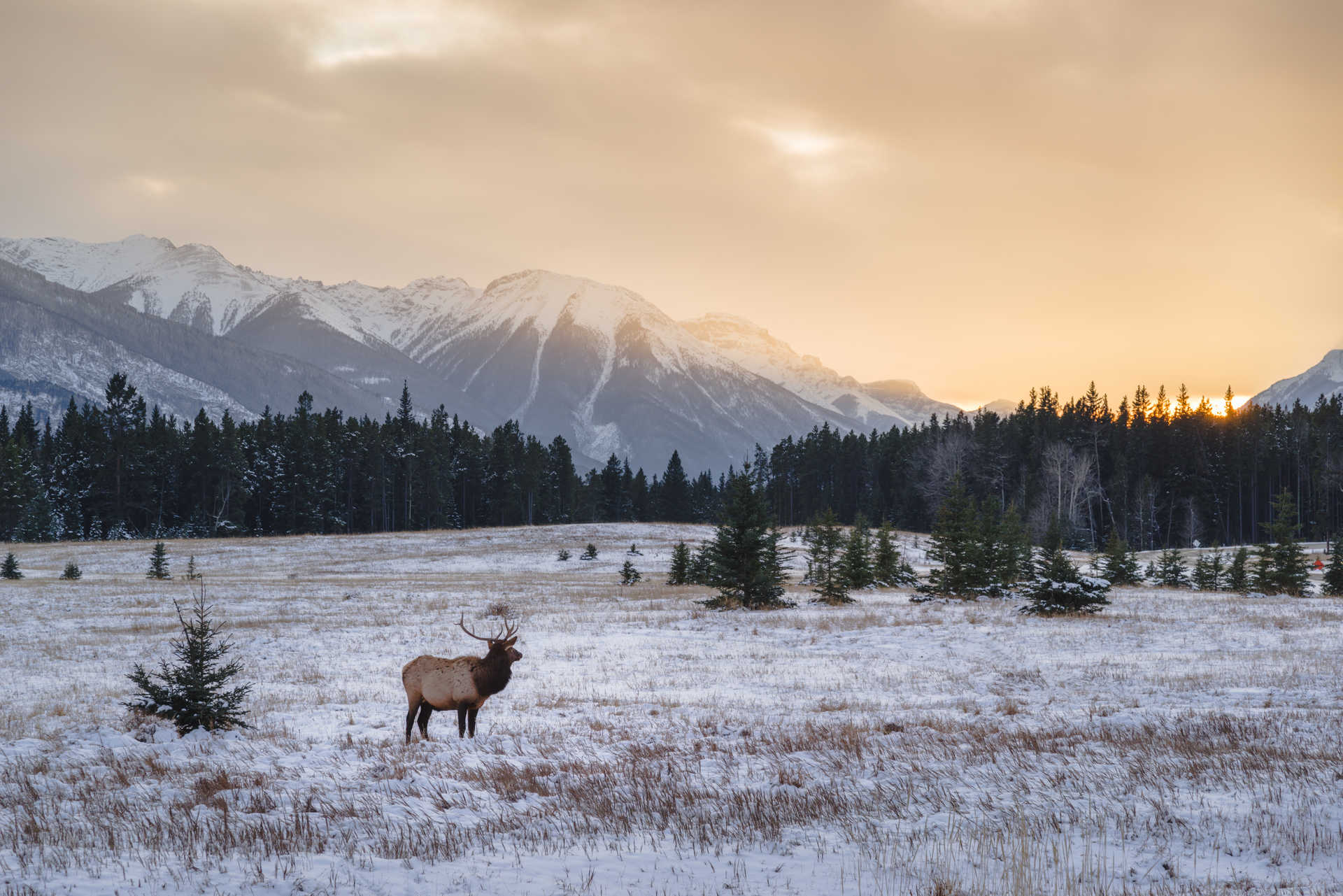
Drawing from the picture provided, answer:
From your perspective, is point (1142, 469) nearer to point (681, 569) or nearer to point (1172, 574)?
point (1172, 574)

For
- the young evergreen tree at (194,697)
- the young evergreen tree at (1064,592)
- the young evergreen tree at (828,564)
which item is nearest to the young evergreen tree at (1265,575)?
the young evergreen tree at (1064,592)

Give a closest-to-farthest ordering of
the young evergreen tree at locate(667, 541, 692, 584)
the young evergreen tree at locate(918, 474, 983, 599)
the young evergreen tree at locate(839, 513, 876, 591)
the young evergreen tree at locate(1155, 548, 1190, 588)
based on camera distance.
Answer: the young evergreen tree at locate(918, 474, 983, 599) → the young evergreen tree at locate(839, 513, 876, 591) → the young evergreen tree at locate(667, 541, 692, 584) → the young evergreen tree at locate(1155, 548, 1190, 588)

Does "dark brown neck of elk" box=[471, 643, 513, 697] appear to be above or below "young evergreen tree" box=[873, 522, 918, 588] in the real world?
above

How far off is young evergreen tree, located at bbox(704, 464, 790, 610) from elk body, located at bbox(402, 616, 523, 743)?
2399cm

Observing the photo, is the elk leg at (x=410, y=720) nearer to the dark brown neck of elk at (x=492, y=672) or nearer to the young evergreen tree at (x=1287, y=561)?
the dark brown neck of elk at (x=492, y=672)

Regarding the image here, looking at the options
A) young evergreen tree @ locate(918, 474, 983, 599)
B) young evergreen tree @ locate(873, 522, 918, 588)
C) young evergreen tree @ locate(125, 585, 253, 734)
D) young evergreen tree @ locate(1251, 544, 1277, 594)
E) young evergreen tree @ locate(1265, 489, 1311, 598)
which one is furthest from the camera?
young evergreen tree @ locate(873, 522, 918, 588)

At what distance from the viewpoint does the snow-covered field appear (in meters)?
6.67

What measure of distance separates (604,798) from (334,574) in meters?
56.7

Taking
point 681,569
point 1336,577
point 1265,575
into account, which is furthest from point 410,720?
point 1265,575

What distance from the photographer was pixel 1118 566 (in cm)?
4675

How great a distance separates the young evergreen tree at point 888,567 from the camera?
44.7 metres

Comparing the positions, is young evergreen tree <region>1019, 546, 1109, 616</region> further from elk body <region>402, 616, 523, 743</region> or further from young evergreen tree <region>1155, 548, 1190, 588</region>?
elk body <region>402, 616, 523, 743</region>

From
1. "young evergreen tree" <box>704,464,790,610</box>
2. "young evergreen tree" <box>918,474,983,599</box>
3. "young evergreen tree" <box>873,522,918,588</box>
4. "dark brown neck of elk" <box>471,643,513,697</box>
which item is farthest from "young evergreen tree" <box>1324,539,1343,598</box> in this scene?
"dark brown neck of elk" <box>471,643,513,697</box>

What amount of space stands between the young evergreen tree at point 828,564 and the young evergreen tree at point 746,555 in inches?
98.4
